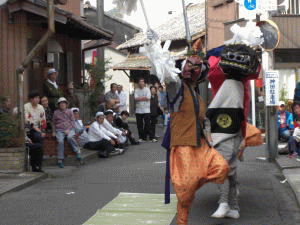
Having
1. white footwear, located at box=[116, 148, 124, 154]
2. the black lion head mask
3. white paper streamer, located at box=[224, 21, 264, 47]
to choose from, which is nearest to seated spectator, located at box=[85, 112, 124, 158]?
white footwear, located at box=[116, 148, 124, 154]

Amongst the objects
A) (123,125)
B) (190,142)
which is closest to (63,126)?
(123,125)

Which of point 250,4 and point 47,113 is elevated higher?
point 250,4

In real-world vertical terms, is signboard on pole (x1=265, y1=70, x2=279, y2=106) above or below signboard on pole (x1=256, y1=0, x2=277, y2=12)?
below

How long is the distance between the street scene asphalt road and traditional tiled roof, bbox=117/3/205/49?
21999mm

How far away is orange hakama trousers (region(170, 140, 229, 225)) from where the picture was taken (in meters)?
6.90

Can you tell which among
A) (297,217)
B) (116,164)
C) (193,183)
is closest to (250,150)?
(116,164)

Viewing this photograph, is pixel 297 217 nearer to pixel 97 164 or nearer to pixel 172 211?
pixel 172 211

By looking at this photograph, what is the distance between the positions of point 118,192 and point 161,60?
3650mm

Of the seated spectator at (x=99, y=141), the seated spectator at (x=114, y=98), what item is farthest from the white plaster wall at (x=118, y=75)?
the seated spectator at (x=99, y=141)

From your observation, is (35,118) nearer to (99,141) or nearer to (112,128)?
(99,141)

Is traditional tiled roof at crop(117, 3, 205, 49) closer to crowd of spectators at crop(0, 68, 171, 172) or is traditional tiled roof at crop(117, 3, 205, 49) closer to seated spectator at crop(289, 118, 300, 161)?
crowd of spectators at crop(0, 68, 171, 172)

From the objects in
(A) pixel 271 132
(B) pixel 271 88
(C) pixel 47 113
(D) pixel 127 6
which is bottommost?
(A) pixel 271 132

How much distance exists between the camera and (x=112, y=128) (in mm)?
16891

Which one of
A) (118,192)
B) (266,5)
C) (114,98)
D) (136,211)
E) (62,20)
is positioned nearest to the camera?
(136,211)
